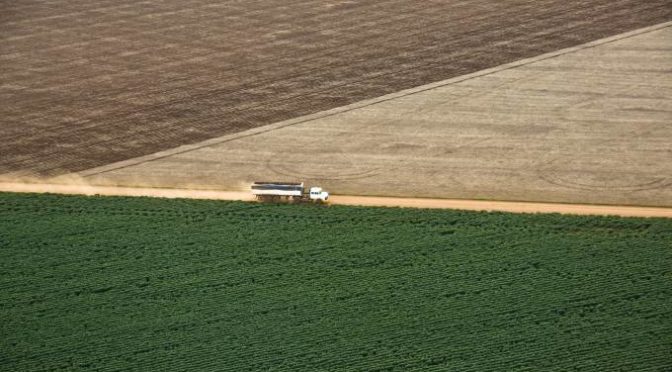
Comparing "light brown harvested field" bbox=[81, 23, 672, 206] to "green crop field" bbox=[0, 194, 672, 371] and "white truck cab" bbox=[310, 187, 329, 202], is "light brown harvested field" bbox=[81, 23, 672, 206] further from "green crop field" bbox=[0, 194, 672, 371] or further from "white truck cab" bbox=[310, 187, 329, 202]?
"green crop field" bbox=[0, 194, 672, 371]

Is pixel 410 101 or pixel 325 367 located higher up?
pixel 410 101

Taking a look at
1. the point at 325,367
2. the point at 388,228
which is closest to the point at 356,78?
the point at 388,228

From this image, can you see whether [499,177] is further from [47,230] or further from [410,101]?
[47,230]

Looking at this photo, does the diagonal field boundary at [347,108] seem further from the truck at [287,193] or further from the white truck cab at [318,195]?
the white truck cab at [318,195]

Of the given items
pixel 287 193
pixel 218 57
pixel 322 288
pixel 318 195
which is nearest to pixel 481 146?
pixel 318 195

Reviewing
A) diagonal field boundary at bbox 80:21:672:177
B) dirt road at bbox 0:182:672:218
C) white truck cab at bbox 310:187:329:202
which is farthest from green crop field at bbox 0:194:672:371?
diagonal field boundary at bbox 80:21:672:177

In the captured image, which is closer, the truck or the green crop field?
the green crop field

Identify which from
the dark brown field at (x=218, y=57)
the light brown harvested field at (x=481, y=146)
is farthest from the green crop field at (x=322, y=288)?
the dark brown field at (x=218, y=57)
